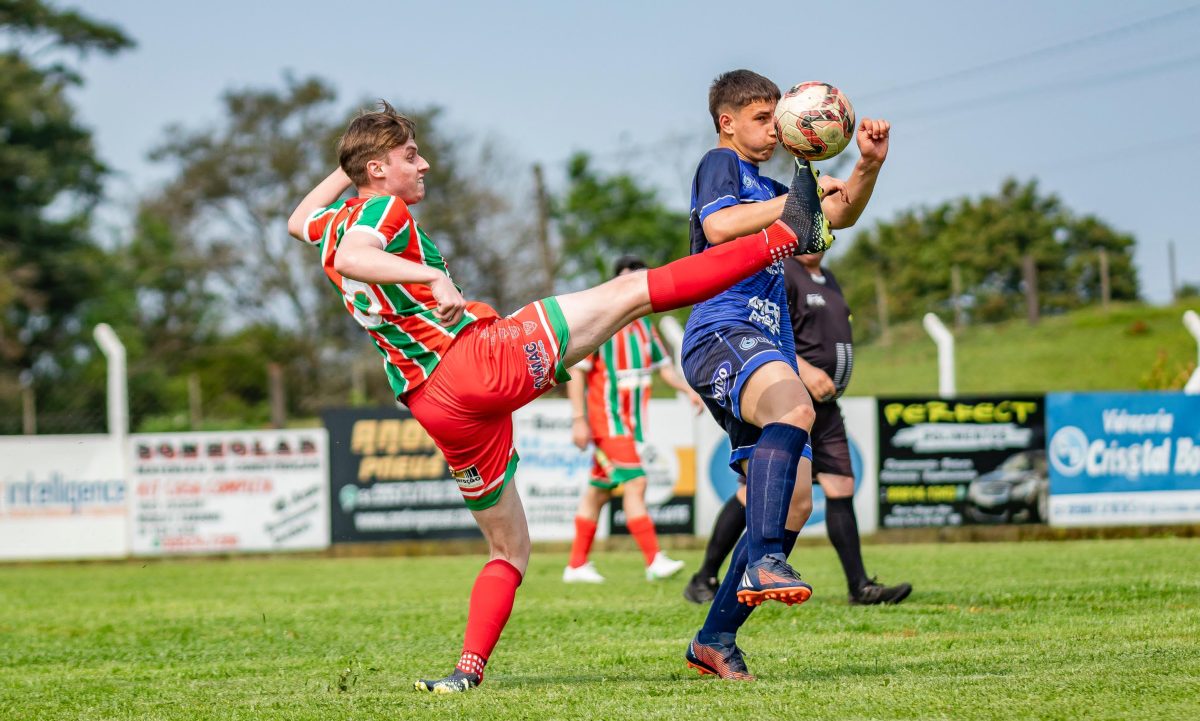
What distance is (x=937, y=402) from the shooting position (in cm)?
1414

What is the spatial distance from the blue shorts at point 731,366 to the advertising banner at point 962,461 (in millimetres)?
9256

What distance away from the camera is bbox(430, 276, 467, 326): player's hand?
3.98 m

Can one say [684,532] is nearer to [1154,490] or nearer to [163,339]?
[1154,490]

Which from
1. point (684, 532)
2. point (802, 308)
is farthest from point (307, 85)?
point (802, 308)

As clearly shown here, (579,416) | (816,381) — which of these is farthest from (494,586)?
(579,416)

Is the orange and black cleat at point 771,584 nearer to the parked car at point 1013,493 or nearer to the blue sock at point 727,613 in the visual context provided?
the blue sock at point 727,613

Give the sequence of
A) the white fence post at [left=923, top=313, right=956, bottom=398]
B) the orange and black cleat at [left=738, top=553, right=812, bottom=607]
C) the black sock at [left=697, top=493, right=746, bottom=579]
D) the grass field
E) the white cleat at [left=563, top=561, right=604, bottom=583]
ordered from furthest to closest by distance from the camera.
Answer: the white fence post at [left=923, top=313, right=956, bottom=398]
the white cleat at [left=563, top=561, right=604, bottom=583]
the black sock at [left=697, top=493, right=746, bottom=579]
the orange and black cleat at [left=738, top=553, right=812, bottom=607]
the grass field

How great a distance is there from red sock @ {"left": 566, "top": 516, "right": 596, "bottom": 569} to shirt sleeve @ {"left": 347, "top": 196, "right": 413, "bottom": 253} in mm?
5785

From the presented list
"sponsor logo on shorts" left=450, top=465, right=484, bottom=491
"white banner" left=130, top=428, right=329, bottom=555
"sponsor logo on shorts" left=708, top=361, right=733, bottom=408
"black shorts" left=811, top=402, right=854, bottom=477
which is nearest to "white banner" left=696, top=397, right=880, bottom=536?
"white banner" left=130, top=428, right=329, bottom=555

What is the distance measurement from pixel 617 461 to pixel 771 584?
5.62 m

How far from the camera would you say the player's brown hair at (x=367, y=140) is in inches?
182

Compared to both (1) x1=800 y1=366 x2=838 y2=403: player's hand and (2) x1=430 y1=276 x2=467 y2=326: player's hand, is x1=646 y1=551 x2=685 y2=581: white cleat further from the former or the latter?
(2) x1=430 y1=276 x2=467 y2=326: player's hand

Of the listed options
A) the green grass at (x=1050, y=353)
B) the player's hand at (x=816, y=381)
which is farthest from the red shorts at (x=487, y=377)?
the green grass at (x=1050, y=353)

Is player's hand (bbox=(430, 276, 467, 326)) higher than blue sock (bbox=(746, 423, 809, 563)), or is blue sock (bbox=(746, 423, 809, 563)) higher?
player's hand (bbox=(430, 276, 467, 326))
